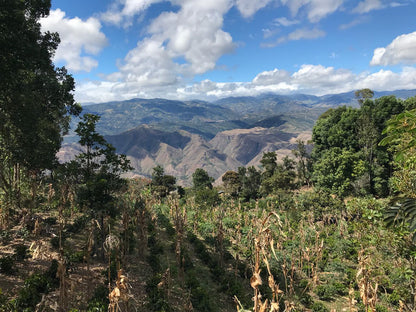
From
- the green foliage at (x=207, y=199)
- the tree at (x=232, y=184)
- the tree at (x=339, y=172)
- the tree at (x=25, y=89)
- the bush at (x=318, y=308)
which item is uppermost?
the tree at (x=25, y=89)

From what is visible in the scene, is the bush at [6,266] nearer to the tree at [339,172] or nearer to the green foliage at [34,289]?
the green foliage at [34,289]

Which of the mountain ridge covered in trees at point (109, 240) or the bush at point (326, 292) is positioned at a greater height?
the mountain ridge covered in trees at point (109, 240)

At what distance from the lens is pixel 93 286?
46.2ft

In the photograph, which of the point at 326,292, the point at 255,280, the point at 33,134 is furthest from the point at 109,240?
the point at 326,292

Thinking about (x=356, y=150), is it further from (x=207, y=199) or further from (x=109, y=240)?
(x=109, y=240)

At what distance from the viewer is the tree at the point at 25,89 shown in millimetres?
12781

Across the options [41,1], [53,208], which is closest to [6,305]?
[53,208]

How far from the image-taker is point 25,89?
14.8m

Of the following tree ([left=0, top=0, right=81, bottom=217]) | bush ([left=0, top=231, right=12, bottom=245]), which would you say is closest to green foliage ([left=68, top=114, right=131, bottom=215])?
tree ([left=0, top=0, right=81, bottom=217])

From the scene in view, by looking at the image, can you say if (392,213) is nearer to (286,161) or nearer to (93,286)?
(93,286)

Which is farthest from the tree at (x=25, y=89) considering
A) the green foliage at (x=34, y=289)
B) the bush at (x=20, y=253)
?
the green foliage at (x=34, y=289)

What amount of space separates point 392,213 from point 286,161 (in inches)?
2784

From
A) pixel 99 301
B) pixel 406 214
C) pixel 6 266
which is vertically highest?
pixel 406 214

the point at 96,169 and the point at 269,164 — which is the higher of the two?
the point at 96,169
